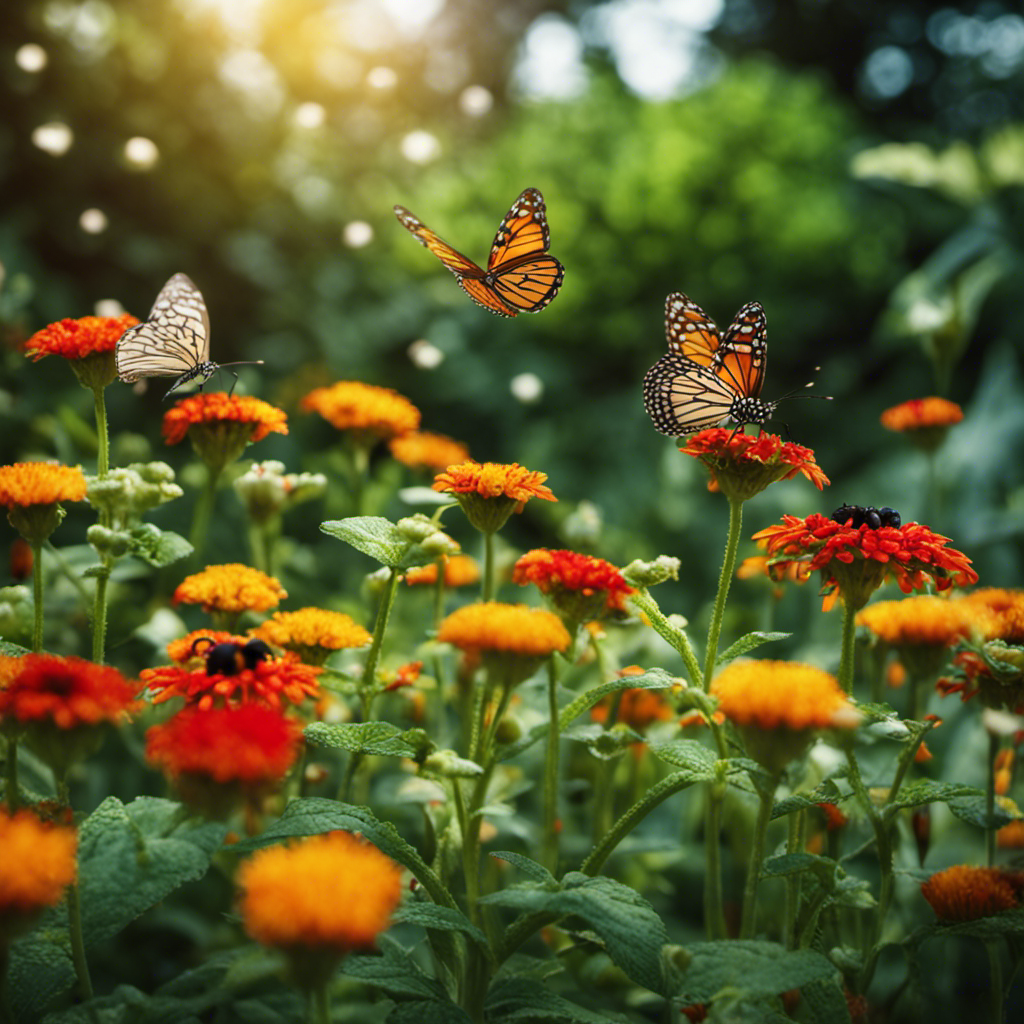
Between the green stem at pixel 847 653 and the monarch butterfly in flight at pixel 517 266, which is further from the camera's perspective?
the monarch butterfly in flight at pixel 517 266

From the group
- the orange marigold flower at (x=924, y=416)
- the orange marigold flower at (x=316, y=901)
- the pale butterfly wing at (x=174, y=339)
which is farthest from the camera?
the orange marigold flower at (x=924, y=416)

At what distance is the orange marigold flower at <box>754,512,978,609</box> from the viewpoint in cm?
78

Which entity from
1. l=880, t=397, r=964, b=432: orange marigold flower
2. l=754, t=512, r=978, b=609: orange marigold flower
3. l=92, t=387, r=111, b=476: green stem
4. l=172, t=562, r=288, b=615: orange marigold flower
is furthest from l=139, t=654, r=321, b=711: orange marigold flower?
l=880, t=397, r=964, b=432: orange marigold flower

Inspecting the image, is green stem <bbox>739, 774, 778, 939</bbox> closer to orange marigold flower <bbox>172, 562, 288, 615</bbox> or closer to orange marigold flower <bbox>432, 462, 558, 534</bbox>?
Result: orange marigold flower <bbox>432, 462, 558, 534</bbox>

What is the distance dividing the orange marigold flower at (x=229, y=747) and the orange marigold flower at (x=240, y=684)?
10 cm

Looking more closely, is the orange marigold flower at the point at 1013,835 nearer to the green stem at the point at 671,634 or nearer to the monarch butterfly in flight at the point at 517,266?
the green stem at the point at 671,634

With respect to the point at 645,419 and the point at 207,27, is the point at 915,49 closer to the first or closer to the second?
the point at 645,419

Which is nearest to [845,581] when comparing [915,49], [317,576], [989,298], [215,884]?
[215,884]

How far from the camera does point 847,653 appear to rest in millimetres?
812

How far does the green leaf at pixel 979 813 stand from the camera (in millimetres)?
734

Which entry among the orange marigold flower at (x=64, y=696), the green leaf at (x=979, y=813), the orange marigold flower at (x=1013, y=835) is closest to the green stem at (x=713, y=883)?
the green leaf at (x=979, y=813)

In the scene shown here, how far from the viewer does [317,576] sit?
1.71m

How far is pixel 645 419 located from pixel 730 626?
1367 millimetres

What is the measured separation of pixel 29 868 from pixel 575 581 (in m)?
0.46
